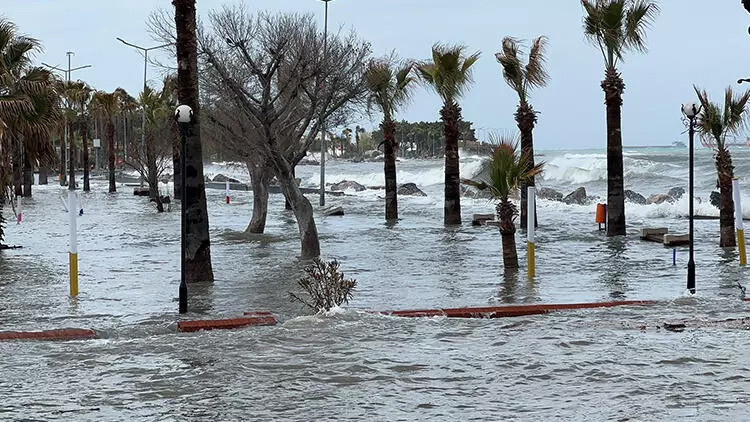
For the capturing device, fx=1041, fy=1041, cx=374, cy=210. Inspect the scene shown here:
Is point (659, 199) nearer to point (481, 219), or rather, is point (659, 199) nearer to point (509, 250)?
point (481, 219)

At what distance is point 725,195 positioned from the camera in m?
22.0

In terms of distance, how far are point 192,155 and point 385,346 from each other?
7008 millimetres

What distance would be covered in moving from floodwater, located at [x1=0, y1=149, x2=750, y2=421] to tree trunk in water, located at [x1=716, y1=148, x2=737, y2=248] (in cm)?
41

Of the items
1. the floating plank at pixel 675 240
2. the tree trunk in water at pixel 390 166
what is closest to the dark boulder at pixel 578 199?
the tree trunk in water at pixel 390 166

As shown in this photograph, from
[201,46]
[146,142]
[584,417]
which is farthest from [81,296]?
[146,142]

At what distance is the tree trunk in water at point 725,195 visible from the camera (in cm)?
2153

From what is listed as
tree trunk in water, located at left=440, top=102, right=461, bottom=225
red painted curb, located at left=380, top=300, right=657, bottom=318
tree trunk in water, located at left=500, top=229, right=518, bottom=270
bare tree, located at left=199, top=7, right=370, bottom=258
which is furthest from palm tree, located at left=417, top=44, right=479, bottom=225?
red painted curb, located at left=380, top=300, right=657, bottom=318

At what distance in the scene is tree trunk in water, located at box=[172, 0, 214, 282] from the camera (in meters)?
16.9

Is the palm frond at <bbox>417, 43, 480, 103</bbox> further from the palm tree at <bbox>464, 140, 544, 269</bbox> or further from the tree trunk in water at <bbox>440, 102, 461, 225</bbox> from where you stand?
the palm tree at <bbox>464, 140, 544, 269</bbox>

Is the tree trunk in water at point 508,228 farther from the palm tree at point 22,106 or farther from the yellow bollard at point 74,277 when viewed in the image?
the palm tree at point 22,106

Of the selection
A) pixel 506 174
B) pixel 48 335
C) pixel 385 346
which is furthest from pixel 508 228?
pixel 48 335

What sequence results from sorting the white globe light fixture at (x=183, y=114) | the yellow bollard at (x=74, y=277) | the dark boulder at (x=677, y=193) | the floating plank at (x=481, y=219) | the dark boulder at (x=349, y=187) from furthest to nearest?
the dark boulder at (x=349, y=187), the dark boulder at (x=677, y=193), the floating plank at (x=481, y=219), the yellow bollard at (x=74, y=277), the white globe light fixture at (x=183, y=114)

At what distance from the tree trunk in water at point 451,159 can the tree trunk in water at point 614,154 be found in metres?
6.68

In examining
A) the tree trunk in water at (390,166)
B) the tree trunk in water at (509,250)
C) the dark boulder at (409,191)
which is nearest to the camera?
the tree trunk in water at (509,250)
